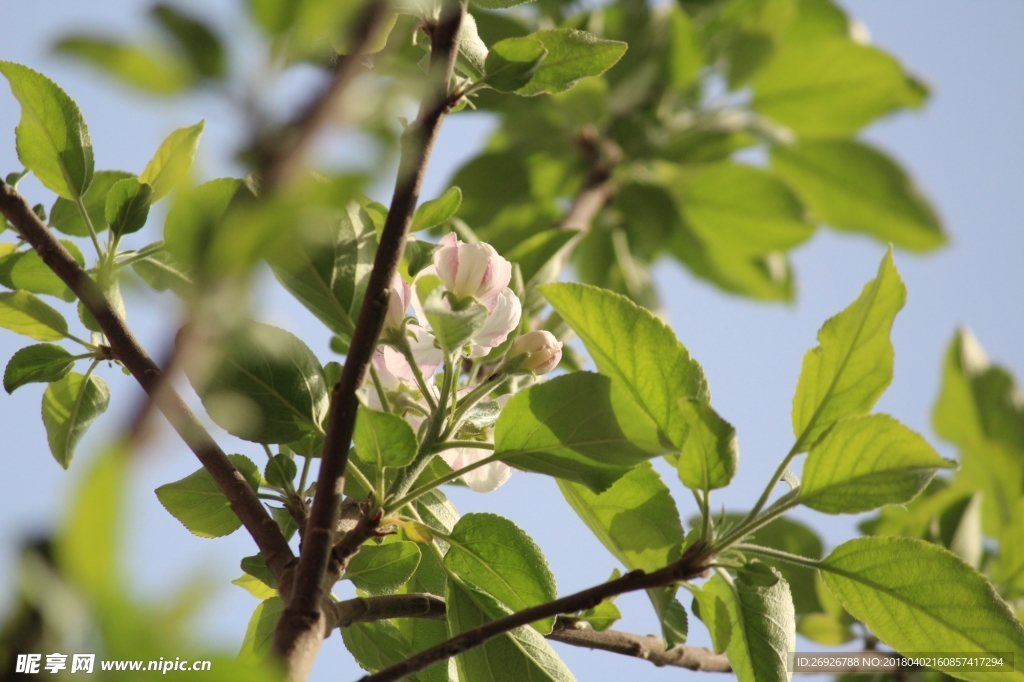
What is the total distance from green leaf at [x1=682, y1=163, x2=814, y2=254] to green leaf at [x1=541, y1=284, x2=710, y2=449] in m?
1.08

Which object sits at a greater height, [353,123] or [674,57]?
[674,57]

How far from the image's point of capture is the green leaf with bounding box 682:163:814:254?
5.12ft

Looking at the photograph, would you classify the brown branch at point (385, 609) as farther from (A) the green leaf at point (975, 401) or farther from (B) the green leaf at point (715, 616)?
(A) the green leaf at point (975, 401)

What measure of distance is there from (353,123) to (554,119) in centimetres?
150

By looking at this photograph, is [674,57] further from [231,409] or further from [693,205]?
[231,409]

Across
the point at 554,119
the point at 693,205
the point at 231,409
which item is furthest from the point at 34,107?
the point at 693,205

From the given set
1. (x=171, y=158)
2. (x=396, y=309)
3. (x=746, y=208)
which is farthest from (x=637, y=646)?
(x=746, y=208)

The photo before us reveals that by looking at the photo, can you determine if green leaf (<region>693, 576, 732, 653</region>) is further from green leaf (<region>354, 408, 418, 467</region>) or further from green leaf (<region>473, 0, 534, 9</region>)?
green leaf (<region>473, 0, 534, 9</region>)

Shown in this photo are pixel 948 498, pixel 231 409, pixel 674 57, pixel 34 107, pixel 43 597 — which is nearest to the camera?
pixel 43 597

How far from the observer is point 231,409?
55cm

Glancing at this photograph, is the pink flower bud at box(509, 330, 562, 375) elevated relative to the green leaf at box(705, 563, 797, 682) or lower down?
elevated

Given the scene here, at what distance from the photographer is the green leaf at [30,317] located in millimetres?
696

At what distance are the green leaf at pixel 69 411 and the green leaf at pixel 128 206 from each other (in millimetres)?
150

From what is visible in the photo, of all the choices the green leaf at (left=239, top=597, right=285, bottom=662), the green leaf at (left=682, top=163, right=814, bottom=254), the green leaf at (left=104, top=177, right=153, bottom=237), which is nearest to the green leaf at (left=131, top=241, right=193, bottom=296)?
the green leaf at (left=104, top=177, right=153, bottom=237)
